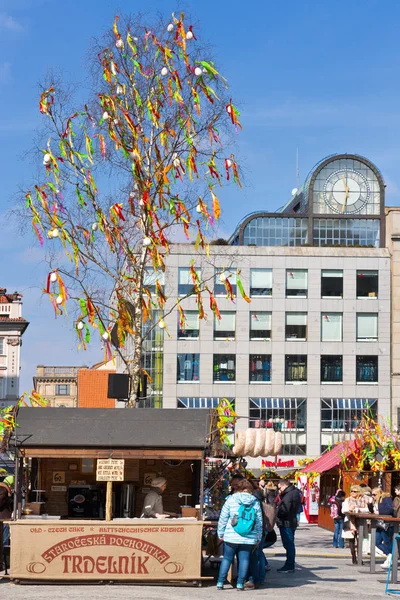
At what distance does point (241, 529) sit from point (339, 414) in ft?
189

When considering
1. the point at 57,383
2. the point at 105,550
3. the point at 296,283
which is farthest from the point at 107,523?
the point at 57,383

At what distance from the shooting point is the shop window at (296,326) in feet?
243

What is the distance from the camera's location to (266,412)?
242 feet

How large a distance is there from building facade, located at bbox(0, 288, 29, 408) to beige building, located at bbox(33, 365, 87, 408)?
3584 centimetres

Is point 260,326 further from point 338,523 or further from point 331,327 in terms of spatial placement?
point 338,523

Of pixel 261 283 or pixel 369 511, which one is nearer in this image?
pixel 369 511

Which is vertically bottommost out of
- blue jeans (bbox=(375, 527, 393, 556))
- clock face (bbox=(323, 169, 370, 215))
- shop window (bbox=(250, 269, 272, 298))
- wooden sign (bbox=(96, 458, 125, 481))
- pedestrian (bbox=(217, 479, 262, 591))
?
blue jeans (bbox=(375, 527, 393, 556))

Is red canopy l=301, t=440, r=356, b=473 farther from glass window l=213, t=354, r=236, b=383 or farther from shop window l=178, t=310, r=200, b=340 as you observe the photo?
shop window l=178, t=310, r=200, b=340

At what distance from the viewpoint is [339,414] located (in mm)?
73875

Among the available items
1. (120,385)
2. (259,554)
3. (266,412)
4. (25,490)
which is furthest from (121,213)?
(266,412)

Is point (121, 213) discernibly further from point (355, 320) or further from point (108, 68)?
point (355, 320)

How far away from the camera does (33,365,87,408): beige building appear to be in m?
→ 136

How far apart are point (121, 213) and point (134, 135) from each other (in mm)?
1986

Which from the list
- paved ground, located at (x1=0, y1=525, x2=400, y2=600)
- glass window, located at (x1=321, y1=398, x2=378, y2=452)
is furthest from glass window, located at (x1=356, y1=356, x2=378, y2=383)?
paved ground, located at (x1=0, y1=525, x2=400, y2=600)
